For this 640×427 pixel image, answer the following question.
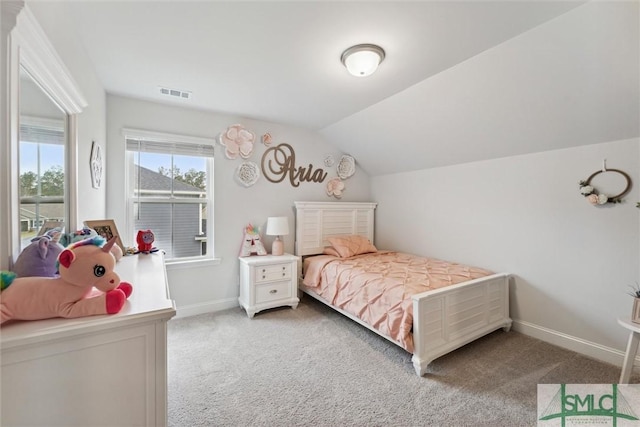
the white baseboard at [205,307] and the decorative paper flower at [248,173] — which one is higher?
the decorative paper flower at [248,173]

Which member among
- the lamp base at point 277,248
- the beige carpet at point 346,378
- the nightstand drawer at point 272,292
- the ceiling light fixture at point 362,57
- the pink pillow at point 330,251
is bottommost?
the beige carpet at point 346,378

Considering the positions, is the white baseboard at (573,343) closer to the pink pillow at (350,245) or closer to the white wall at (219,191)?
the pink pillow at (350,245)

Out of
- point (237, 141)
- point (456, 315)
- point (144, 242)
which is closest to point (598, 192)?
point (456, 315)

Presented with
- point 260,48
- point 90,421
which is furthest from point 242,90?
point 90,421

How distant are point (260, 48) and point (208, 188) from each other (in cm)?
183

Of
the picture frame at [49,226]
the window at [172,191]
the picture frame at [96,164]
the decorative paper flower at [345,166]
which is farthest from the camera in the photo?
the decorative paper flower at [345,166]

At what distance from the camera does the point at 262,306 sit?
10.1ft

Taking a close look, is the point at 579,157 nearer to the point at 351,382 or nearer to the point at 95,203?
the point at 351,382

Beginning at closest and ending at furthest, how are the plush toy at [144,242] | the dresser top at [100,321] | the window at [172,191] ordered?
the dresser top at [100,321], the plush toy at [144,242], the window at [172,191]

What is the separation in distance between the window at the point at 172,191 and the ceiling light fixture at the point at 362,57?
1.95 metres

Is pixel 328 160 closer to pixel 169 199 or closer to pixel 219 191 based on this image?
pixel 219 191

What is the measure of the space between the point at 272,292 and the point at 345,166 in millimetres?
2154

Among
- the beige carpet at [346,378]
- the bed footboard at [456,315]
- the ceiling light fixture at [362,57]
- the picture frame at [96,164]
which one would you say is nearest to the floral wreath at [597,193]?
the bed footboard at [456,315]

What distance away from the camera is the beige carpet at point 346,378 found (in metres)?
1.64
